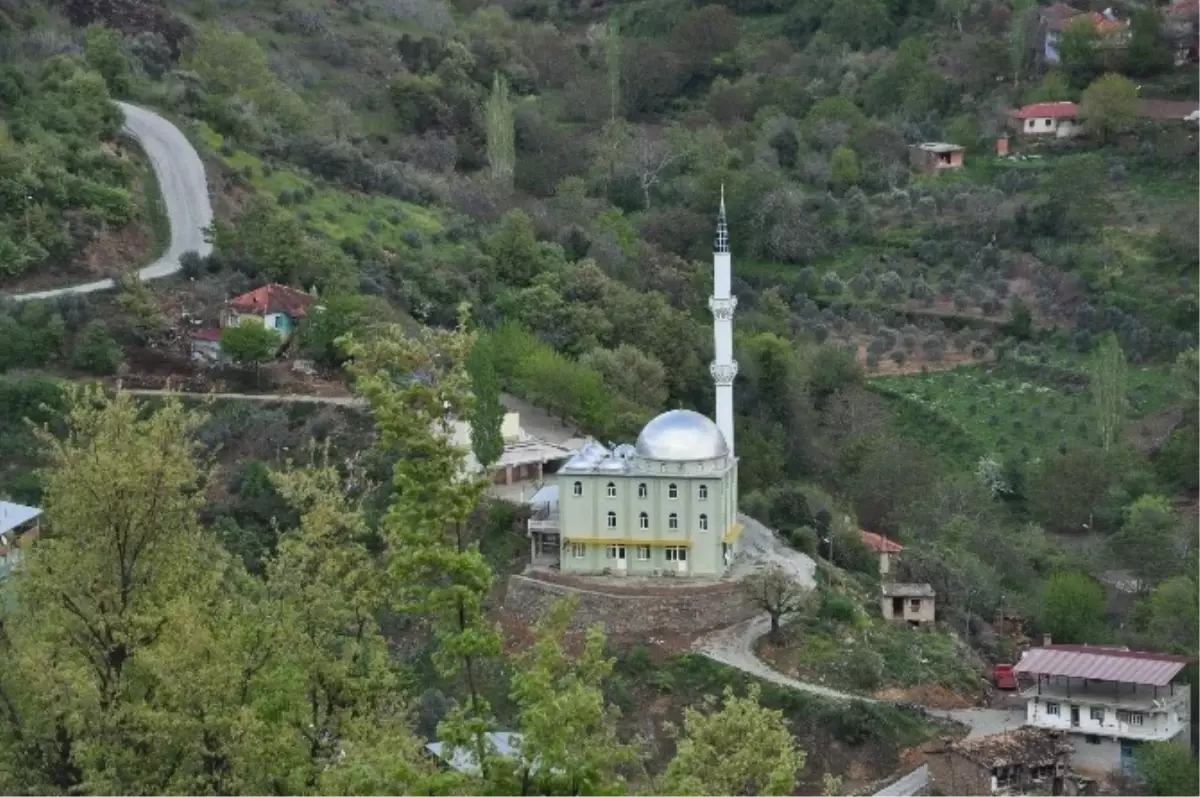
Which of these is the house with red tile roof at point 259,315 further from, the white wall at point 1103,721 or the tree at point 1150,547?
the white wall at point 1103,721

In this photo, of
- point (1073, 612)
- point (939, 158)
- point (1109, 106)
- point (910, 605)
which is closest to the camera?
point (910, 605)

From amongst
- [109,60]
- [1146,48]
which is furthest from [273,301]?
[1146,48]

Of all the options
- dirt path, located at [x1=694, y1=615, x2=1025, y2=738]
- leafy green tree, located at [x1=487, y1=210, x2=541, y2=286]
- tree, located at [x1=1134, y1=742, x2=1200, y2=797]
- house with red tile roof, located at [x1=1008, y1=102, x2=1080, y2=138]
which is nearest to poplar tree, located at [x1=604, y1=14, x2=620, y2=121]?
house with red tile roof, located at [x1=1008, y1=102, x2=1080, y2=138]

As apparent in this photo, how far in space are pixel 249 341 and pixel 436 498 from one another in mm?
30384

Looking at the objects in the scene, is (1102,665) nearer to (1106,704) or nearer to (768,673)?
(1106,704)

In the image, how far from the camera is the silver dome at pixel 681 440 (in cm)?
4003

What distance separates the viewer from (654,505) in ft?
132

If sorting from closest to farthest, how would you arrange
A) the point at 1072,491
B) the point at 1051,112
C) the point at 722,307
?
the point at 722,307 < the point at 1072,491 < the point at 1051,112

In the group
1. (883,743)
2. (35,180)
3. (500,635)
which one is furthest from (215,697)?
(35,180)

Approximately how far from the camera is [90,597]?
21.3 metres

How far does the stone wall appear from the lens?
39.6 meters

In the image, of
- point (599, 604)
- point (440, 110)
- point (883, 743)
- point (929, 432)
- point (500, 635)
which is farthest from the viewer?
point (440, 110)

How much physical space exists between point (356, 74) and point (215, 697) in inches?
2273

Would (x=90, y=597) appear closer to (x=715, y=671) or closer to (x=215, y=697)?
(x=215, y=697)
